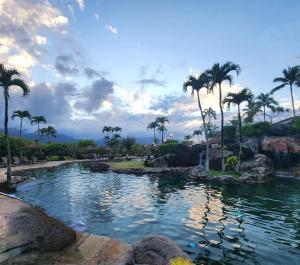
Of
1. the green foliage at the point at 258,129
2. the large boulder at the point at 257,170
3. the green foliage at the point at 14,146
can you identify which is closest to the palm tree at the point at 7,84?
the large boulder at the point at 257,170

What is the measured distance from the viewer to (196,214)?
20.2 metres

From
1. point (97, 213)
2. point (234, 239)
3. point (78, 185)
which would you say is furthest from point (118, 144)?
point (234, 239)

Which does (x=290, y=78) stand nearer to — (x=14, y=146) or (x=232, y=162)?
(x=232, y=162)

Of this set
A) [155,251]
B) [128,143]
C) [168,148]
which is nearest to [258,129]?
[168,148]

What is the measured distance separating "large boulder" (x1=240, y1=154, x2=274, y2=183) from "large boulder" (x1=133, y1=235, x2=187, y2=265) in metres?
28.8

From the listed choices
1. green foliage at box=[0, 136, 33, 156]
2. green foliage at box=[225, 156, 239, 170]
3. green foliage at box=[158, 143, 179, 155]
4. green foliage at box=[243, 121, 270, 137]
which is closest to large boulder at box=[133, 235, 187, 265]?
green foliage at box=[225, 156, 239, 170]

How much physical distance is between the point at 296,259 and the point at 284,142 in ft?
127

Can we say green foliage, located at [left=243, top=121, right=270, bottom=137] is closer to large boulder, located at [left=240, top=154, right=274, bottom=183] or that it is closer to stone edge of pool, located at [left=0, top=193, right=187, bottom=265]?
large boulder, located at [left=240, top=154, right=274, bottom=183]

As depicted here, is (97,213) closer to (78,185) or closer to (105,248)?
(105,248)

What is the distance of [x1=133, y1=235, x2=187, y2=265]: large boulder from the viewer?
30.7 feet

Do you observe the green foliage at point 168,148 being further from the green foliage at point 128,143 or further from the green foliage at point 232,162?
the green foliage at point 128,143

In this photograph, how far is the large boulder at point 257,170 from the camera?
36938 mm

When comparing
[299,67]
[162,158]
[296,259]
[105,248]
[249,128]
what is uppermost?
[299,67]

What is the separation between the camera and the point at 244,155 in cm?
4725
